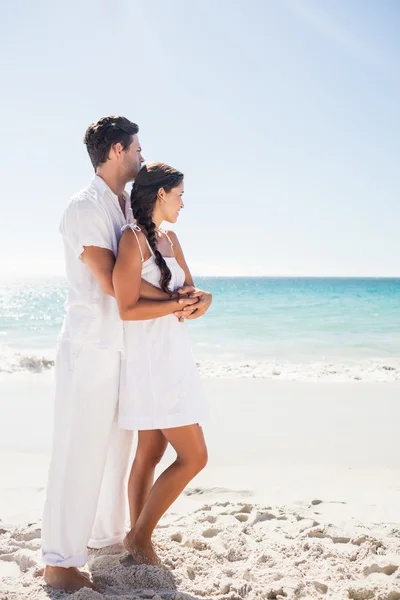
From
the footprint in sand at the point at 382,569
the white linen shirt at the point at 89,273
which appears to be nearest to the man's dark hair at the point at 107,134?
the white linen shirt at the point at 89,273

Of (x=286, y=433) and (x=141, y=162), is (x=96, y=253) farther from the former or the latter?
(x=286, y=433)

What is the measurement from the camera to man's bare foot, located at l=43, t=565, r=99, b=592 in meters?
2.91

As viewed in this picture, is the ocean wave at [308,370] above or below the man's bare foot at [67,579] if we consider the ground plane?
below

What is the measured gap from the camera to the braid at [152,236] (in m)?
2.98

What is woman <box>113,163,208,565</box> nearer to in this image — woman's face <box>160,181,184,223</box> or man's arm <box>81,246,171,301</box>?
woman's face <box>160,181,184,223</box>

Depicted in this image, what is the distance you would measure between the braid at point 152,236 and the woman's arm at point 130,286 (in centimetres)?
14

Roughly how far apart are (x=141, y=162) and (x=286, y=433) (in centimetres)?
407

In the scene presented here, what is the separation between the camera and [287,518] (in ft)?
12.8

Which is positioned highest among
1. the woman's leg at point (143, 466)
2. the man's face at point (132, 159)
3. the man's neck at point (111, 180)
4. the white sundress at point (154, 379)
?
the man's face at point (132, 159)

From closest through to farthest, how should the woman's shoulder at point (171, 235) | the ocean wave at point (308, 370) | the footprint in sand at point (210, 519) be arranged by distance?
the woman's shoulder at point (171, 235), the footprint in sand at point (210, 519), the ocean wave at point (308, 370)

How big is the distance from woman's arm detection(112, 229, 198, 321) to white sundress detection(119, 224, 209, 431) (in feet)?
0.45

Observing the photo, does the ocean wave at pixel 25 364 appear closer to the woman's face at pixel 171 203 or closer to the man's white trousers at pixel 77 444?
the man's white trousers at pixel 77 444

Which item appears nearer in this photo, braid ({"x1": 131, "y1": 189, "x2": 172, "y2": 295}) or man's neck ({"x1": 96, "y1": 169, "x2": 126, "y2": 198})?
braid ({"x1": 131, "y1": 189, "x2": 172, "y2": 295})

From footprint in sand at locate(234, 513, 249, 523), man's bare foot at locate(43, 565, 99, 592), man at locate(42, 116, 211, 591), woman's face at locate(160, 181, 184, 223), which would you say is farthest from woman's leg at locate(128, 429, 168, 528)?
woman's face at locate(160, 181, 184, 223)
